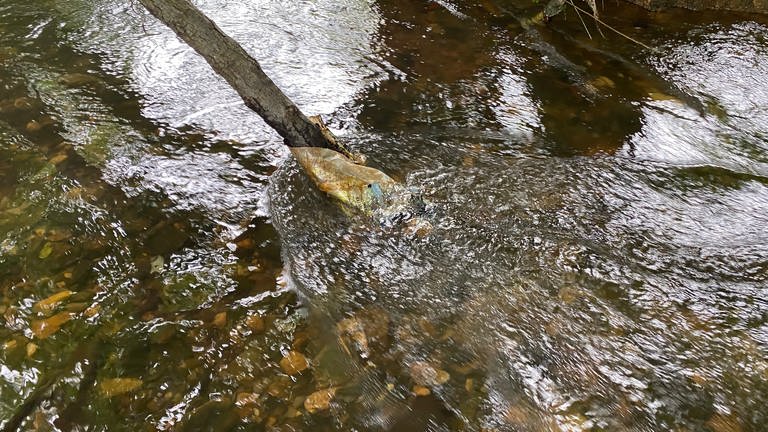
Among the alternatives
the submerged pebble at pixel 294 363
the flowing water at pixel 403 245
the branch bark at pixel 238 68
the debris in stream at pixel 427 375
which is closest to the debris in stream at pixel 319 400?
the flowing water at pixel 403 245

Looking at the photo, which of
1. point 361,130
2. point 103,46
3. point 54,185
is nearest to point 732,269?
point 361,130

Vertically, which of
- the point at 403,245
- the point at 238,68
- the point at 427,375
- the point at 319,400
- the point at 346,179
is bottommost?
the point at 319,400

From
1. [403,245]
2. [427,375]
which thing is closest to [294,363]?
[427,375]

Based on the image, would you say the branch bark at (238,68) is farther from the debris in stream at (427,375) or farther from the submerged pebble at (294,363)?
the debris in stream at (427,375)

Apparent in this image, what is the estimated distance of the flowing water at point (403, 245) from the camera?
2.68 metres

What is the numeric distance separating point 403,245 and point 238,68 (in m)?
1.58

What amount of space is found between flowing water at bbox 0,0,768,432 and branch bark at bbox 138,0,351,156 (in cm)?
A: 40

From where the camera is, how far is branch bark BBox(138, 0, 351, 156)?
3342 millimetres

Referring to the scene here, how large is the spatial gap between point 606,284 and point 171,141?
3457 millimetres

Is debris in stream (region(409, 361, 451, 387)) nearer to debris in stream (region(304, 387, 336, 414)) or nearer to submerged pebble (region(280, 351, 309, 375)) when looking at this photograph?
debris in stream (region(304, 387, 336, 414))

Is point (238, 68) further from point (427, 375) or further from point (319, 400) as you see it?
point (427, 375)

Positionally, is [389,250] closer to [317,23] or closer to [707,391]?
[707,391]

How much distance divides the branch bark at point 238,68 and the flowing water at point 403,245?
40cm

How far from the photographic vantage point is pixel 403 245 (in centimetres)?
344
